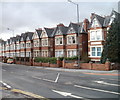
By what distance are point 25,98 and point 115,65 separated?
17.6 m

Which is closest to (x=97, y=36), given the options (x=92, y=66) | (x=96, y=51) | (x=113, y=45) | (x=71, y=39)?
(x=96, y=51)

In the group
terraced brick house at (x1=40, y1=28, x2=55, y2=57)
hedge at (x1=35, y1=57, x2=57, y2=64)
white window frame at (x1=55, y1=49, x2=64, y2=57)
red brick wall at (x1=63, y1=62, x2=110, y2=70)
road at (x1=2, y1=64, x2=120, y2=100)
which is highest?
terraced brick house at (x1=40, y1=28, x2=55, y2=57)

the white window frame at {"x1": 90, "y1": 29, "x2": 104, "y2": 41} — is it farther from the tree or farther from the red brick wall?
the red brick wall

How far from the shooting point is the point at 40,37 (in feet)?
142

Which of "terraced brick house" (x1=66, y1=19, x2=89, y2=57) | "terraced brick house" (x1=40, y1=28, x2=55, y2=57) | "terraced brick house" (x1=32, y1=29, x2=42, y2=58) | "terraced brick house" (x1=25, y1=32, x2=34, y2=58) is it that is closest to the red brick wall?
"terraced brick house" (x1=66, y1=19, x2=89, y2=57)

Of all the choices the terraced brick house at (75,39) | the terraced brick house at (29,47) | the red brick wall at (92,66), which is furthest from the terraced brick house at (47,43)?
the red brick wall at (92,66)

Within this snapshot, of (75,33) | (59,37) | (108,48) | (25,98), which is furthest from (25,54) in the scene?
(25,98)

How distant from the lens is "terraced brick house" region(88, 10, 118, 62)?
28.9m

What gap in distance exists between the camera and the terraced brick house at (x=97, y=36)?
28.9 m

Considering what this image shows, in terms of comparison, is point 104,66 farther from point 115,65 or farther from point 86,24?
point 86,24

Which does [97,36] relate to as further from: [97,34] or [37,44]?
[37,44]

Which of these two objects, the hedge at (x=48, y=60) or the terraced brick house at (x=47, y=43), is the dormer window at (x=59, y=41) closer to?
the terraced brick house at (x=47, y=43)

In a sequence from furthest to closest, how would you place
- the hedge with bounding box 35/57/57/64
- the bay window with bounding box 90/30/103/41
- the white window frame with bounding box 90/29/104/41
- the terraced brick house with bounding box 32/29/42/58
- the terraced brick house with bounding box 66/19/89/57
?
1. the terraced brick house with bounding box 32/29/42/58
2. the terraced brick house with bounding box 66/19/89/57
3. the hedge with bounding box 35/57/57/64
4. the bay window with bounding box 90/30/103/41
5. the white window frame with bounding box 90/29/104/41

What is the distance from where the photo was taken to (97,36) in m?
29.6
